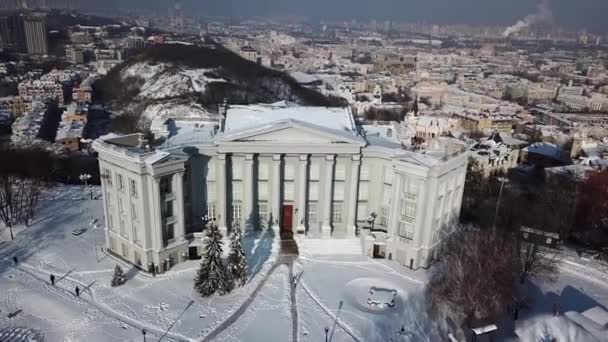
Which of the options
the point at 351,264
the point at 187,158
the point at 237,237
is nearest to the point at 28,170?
the point at 187,158

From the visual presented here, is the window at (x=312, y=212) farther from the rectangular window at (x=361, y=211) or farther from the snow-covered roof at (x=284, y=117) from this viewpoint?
the snow-covered roof at (x=284, y=117)

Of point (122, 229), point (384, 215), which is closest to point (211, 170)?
point (122, 229)

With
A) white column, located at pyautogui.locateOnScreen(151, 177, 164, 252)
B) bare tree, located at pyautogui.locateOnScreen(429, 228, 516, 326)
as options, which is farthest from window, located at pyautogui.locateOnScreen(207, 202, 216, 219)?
bare tree, located at pyautogui.locateOnScreen(429, 228, 516, 326)

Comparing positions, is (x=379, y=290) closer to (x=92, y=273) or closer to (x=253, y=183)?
(x=253, y=183)

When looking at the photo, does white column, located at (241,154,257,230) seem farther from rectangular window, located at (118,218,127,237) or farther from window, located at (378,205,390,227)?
window, located at (378,205,390,227)

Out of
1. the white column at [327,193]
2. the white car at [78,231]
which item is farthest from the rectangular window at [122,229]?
the white column at [327,193]

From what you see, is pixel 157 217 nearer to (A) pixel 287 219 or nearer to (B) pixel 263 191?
(B) pixel 263 191
